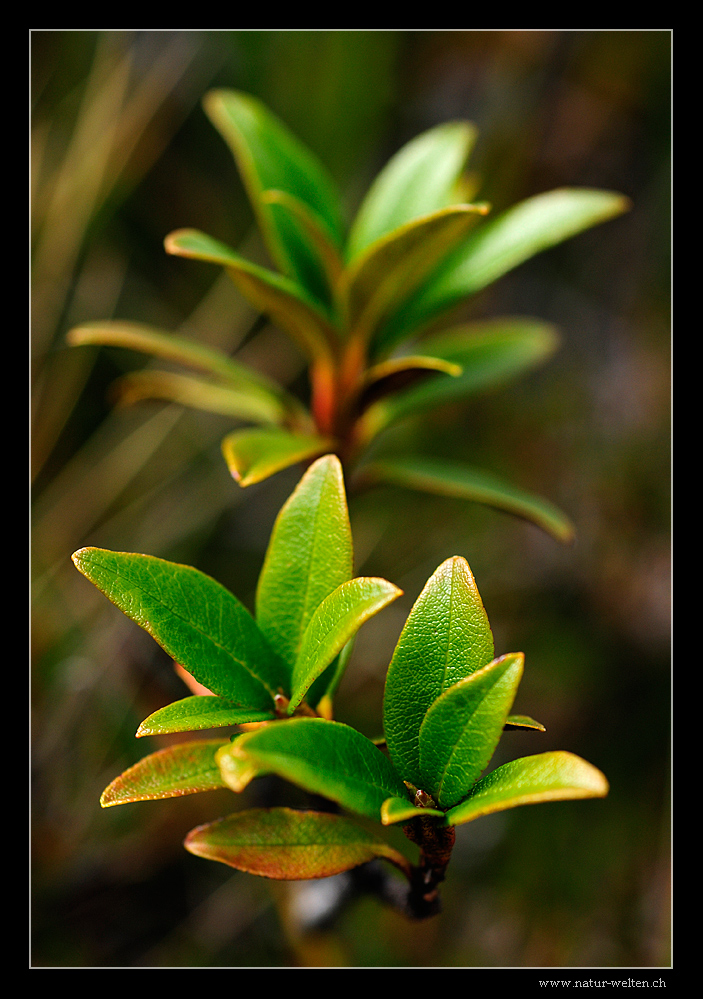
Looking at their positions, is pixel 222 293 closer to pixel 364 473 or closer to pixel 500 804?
pixel 364 473

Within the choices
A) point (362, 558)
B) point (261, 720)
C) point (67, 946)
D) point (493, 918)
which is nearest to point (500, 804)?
point (261, 720)

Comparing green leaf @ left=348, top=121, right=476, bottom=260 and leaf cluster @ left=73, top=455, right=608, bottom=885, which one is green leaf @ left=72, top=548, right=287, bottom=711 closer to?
leaf cluster @ left=73, top=455, right=608, bottom=885

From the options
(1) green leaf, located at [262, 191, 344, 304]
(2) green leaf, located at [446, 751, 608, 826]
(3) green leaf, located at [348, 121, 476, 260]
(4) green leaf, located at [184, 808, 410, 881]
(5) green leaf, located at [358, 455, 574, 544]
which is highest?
(3) green leaf, located at [348, 121, 476, 260]

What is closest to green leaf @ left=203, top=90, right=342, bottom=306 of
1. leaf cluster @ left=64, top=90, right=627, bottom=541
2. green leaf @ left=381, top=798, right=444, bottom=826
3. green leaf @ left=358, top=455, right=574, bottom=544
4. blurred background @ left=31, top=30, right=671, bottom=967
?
leaf cluster @ left=64, top=90, right=627, bottom=541

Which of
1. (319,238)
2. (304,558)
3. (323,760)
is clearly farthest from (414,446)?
(323,760)

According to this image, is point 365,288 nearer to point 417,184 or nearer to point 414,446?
point 417,184

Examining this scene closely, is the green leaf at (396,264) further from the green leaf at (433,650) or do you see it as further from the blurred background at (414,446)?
the blurred background at (414,446)
